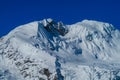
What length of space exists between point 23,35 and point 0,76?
8404 mm

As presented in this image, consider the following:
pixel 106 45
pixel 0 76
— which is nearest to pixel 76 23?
pixel 106 45

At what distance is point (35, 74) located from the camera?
50.6 metres

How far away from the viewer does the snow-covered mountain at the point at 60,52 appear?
51.0 m

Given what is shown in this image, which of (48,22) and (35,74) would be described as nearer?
(35,74)

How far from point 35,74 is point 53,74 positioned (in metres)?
2.09

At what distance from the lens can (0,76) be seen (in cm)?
4922

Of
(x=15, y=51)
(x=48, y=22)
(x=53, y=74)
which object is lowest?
(x=53, y=74)

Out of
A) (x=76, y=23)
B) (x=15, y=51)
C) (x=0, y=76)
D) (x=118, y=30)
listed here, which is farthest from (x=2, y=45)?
(x=118, y=30)

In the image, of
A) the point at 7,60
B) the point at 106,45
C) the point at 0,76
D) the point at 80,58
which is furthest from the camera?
the point at 106,45

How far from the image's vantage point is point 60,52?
184ft

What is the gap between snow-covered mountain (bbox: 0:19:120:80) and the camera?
5097cm

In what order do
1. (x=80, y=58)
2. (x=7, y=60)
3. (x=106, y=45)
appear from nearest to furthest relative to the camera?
(x=7, y=60) < (x=80, y=58) < (x=106, y=45)

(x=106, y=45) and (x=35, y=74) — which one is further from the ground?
(x=106, y=45)

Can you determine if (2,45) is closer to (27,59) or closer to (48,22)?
(27,59)
